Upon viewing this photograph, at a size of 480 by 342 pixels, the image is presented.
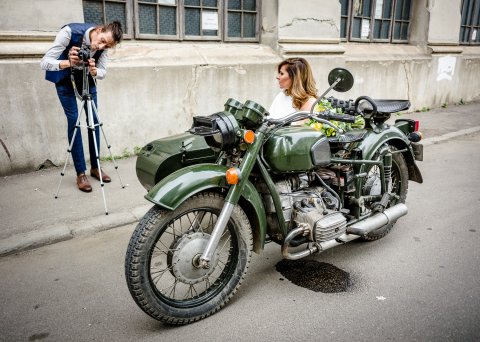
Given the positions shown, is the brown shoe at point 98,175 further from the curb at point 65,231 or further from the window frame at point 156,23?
the window frame at point 156,23

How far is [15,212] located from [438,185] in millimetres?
5056

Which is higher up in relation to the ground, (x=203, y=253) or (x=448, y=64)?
(x=448, y=64)

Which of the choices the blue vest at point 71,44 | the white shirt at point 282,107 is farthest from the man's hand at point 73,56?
the white shirt at point 282,107

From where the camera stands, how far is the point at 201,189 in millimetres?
2516

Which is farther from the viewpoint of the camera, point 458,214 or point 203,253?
point 458,214

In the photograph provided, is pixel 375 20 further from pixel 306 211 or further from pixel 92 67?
pixel 306 211

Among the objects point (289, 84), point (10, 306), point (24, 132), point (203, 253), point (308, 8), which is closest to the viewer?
point (203, 253)

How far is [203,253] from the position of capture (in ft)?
8.52

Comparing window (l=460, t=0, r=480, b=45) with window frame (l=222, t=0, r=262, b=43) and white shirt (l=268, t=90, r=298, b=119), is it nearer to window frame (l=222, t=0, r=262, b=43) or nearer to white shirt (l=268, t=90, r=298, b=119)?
window frame (l=222, t=0, r=262, b=43)

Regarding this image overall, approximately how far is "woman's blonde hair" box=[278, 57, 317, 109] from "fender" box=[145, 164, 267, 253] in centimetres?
139

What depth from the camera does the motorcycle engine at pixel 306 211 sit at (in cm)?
292

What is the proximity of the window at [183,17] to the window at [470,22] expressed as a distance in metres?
8.23

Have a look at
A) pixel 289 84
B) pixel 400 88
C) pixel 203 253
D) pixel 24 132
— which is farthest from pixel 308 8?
pixel 203 253

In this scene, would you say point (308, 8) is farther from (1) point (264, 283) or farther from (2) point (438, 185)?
(1) point (264, 283)
